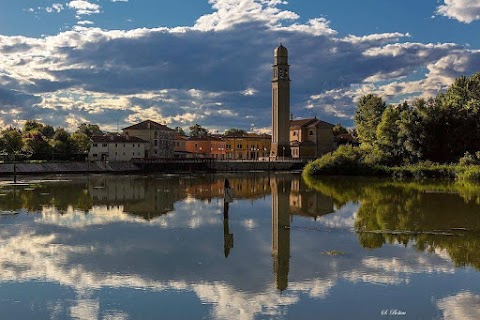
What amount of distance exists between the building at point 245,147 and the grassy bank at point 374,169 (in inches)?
1526

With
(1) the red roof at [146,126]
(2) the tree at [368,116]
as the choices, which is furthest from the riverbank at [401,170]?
(1) the red roof at [146,126]

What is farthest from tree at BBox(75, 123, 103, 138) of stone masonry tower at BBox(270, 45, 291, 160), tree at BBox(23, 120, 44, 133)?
stone masonry tower at BBox(270, 45, 291, 160)

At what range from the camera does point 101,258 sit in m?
13.7

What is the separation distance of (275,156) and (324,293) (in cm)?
6854

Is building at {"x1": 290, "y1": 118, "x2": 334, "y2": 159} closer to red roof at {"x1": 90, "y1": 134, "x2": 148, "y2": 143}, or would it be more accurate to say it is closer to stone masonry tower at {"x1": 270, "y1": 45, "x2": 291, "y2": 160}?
stone masonry tower at {"x1": 270, "y1": 45, "x2": 291, "y2": 160}

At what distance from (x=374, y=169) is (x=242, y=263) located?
146ft

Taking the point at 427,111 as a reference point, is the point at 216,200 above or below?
below

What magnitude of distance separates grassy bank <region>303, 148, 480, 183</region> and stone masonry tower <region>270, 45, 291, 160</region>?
1983cm

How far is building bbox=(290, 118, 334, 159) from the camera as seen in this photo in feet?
278

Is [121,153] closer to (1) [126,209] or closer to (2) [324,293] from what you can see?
(1) [126,209]

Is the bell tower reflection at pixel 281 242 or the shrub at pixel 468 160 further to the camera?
the shrub at pixel 468 160

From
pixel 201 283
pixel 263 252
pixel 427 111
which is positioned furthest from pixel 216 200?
pixel 427 111

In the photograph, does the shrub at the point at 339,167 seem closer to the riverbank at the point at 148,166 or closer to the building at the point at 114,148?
the riverbank at the point at 148,166

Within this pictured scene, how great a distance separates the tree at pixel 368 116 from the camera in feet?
230
